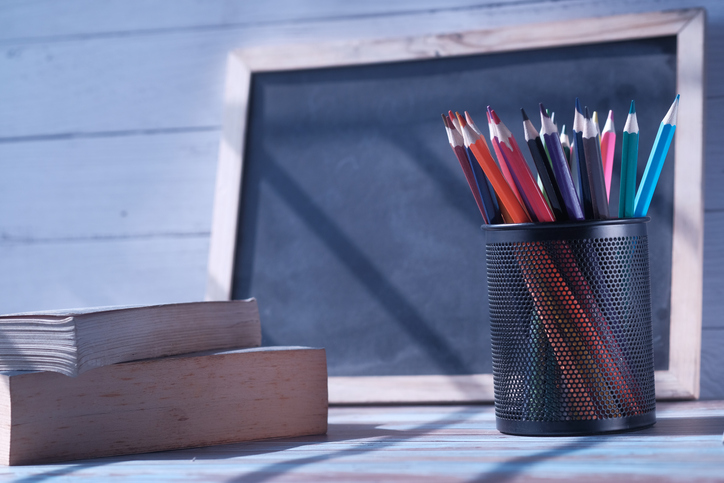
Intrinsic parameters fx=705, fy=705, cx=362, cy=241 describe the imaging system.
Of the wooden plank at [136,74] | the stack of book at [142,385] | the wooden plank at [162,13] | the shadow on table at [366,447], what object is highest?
the wooden plank at [162,13]

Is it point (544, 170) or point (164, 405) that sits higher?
point (544, 170)

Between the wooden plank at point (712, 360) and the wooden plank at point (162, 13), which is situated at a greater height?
the wooden plank at point (162, 13)

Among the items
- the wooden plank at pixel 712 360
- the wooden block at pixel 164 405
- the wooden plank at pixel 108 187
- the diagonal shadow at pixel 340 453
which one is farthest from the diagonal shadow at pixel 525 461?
the wooden plank at pixel 108 187

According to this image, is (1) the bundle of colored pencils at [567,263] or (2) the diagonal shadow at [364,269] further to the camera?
(2) the diagonal shadow at [364,269]

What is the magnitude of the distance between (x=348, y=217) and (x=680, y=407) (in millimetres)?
394

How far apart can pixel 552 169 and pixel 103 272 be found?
25.5 inches

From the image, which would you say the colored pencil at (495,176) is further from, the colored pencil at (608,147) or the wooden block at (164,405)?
the wooden block at (164,405)

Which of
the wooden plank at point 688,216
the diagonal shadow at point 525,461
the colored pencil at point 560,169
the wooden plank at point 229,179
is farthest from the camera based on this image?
the wooden plank at point 229,179

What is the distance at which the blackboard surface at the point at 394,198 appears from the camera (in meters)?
0.76

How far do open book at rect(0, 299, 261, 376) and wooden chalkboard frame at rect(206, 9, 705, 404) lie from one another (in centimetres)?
23

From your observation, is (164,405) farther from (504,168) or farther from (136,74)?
(136,74)

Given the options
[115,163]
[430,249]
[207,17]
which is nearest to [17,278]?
[115,163]

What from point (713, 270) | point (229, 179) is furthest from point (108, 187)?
point (713, 270)

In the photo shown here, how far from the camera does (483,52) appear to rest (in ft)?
2.65
